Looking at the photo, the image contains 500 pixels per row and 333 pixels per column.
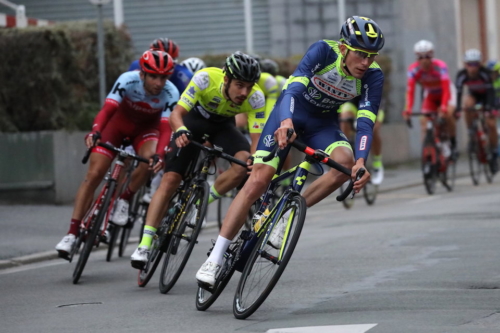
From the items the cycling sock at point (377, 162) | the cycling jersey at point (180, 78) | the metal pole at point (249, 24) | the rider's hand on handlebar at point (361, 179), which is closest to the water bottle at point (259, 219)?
the rider's hand on handlebar at point (361, 179)

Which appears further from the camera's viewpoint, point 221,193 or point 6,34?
point 6,34

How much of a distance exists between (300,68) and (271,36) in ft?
66.4

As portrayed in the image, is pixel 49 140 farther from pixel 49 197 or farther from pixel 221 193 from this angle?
pixel 221 193

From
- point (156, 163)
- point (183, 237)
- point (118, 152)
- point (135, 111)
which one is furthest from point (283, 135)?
point (135, 111)

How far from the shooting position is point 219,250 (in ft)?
22.7

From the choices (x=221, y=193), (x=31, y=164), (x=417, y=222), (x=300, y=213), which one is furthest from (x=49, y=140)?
(x=300, y=213)

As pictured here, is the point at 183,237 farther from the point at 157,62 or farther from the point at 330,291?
the point at 157,62

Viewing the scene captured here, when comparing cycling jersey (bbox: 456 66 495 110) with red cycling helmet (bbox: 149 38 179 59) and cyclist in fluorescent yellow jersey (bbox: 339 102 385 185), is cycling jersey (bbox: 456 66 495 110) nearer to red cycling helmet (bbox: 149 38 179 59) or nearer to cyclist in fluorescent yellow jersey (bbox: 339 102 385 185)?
cyclist in fluorescent yellow jersey (bbox: 339 102 385 185)

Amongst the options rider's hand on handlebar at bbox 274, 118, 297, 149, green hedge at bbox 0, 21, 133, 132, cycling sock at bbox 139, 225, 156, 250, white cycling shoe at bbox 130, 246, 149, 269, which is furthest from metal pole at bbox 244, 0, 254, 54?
rider's hand on handlebar at bbox 274, 118, 297, 149

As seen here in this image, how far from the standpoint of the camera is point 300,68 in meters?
7.09

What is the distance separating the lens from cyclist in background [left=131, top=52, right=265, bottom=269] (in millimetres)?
7973

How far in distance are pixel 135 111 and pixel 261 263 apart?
3.58 metres

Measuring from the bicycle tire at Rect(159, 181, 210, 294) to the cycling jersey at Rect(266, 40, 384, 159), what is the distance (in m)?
1.02

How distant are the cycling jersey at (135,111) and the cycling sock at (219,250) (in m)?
2.40
